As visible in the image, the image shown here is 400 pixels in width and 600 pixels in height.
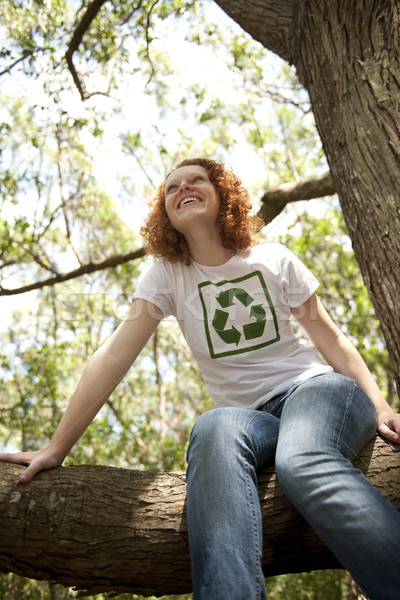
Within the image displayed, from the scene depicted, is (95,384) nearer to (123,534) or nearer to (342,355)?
(123,534)

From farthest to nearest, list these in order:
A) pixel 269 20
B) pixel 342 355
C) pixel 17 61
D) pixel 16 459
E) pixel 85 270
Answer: pixel 85 270, pixel 17 61, pixel 269 20, pixel 342 355, pixel 16 459

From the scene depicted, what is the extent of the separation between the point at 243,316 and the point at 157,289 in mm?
417

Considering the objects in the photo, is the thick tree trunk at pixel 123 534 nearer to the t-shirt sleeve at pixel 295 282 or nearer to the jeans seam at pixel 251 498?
the jeans seam at pixel 251 498

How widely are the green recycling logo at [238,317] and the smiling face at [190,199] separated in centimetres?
38

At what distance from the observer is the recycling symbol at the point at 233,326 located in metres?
2.10

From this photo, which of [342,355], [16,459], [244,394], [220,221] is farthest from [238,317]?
[16,459]

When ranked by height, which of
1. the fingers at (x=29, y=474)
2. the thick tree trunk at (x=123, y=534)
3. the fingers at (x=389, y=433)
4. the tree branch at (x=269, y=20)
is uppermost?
the tree branch at (x=269, y=20)

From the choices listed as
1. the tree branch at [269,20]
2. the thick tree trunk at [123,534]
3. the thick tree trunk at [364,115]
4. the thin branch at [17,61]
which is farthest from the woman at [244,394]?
the thin branch at [17,61]

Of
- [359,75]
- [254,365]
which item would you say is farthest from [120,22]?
[254,365]

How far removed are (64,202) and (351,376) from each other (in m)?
4.95

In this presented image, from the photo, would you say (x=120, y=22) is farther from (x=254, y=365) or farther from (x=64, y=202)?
(x=254, y=365)

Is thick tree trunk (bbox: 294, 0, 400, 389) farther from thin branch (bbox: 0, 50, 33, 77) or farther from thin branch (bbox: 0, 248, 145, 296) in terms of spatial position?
thin branch (bbox: 0, 50, 33, 77)

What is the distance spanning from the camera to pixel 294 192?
4.49 meters

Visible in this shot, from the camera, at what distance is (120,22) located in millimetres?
4867
